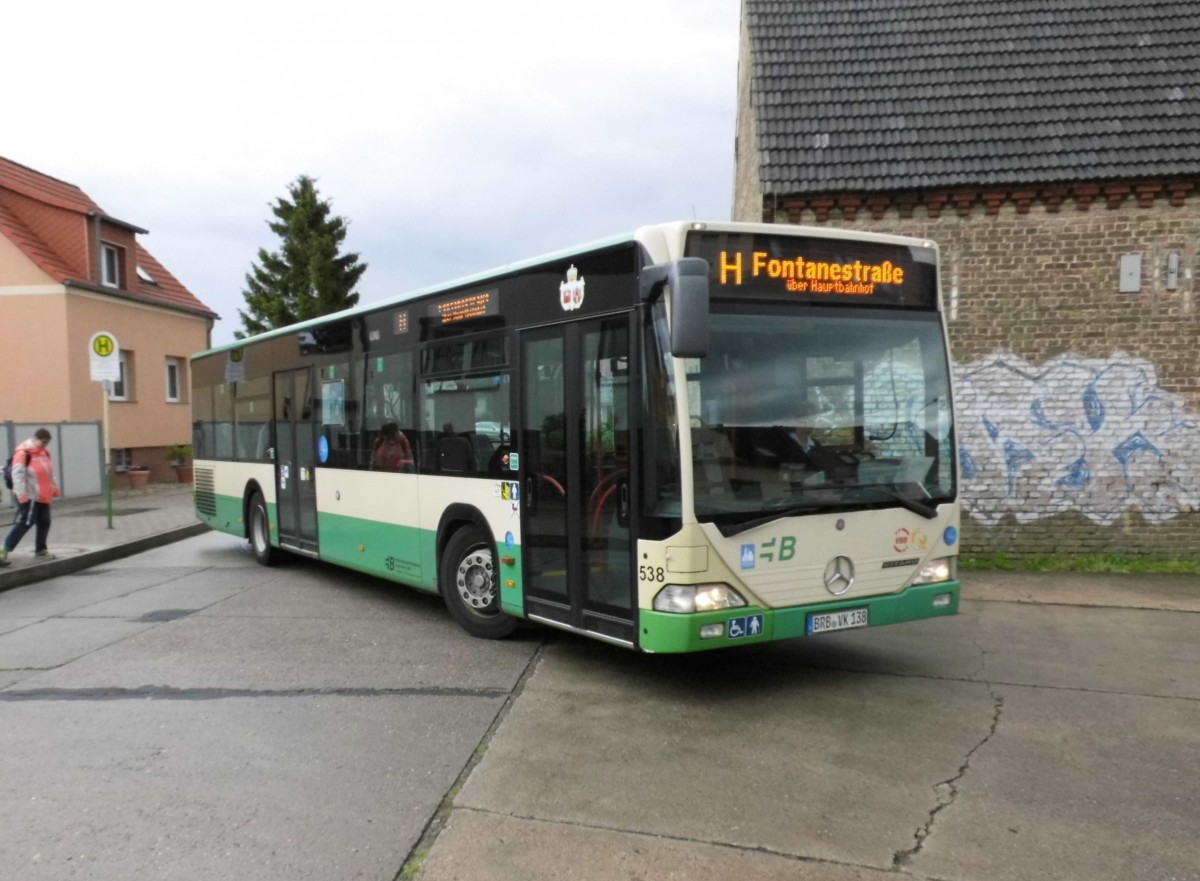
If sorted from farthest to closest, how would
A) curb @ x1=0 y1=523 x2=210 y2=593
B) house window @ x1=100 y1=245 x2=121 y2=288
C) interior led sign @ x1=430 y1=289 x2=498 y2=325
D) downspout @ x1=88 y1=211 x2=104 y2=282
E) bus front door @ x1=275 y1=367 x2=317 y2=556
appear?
house window @ x1=100 y1=245 x2=121 y2=288 → downspout @ x1=88 y1=211 x2=104 y2=282 → curb @ x1=0 y1=523 x2=210 y2=593 → bus front door @ x1=275 y1=367 x2=317 y2=556 → interior led sign @ x1=430 y1=289 x2=498 y2=325

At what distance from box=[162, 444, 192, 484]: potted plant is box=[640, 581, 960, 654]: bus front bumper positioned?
76.6ft

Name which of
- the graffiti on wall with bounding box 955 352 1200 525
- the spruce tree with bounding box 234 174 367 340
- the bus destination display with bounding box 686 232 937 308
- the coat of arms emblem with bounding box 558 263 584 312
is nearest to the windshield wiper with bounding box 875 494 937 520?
the bus destination display with bounding box 686 232 937 308

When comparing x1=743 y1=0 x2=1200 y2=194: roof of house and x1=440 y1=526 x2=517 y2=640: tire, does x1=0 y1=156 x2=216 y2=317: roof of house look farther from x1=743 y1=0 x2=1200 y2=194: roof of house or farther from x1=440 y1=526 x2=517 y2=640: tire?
x1=440 y1=526 x2=517 y2=640: tire

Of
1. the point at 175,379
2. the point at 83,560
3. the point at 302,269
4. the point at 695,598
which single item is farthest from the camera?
the point at 302,269

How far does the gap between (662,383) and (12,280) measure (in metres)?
23.0

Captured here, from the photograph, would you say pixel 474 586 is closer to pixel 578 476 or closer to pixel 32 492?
pixel 578 476

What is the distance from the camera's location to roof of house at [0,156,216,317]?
78.1 ft

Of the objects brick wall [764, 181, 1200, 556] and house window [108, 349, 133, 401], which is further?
house window [108, 349, 133, 401]

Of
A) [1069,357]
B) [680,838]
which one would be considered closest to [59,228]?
[1069,357]

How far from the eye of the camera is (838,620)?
19.9ft

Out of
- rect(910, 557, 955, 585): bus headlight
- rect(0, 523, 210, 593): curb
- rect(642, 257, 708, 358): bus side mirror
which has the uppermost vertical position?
rect(642, 257, 708, 358): bus side mirror

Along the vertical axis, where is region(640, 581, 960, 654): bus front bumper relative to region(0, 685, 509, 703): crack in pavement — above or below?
above

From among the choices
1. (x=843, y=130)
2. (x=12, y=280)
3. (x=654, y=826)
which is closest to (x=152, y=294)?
(x=12, y=280)

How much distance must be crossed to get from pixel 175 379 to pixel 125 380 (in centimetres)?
281
